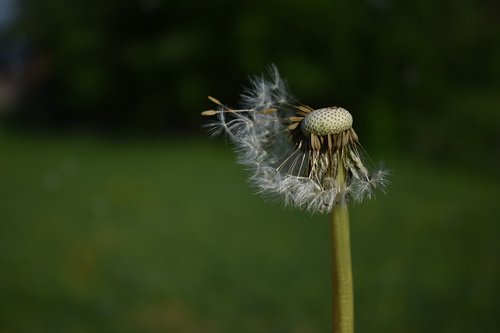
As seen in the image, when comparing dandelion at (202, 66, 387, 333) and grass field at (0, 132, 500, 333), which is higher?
grass field at (0, 132, 500, 333)

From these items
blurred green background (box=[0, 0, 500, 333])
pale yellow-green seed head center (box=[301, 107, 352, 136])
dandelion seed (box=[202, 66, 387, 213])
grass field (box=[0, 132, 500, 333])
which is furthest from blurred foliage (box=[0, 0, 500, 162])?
pale yellow-green seed head center (box=[301, 107, 352, 136])

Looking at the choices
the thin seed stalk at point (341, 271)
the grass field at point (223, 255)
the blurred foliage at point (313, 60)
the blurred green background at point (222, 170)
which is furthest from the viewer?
the blurred foliage at point (313, 60)

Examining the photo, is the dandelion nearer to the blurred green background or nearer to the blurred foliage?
the blurred green background

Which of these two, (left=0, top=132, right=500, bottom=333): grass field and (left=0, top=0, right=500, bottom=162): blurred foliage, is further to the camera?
(left=0, top=0, right=500, bottom=162): blurred foliage

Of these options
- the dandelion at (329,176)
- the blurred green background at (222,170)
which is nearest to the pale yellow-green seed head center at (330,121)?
the dandelion at (329,176)

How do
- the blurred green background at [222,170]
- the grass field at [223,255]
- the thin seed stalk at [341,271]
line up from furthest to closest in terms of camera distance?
the blurred green background at [222,170]
the grass field at [223,255]
the thin seed stalk at [341,271]

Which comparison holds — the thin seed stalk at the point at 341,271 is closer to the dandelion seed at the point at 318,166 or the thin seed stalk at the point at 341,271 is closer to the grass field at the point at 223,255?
the dandelion seed at the point at 318,166

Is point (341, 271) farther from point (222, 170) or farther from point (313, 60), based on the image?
point (313, 60)
